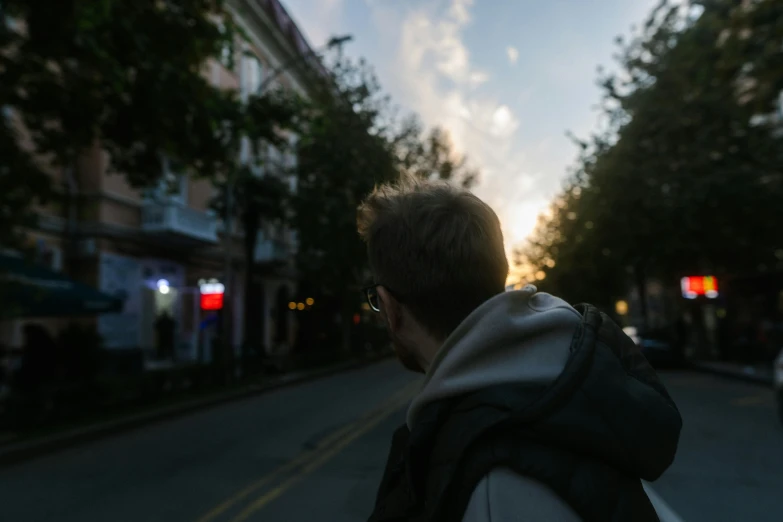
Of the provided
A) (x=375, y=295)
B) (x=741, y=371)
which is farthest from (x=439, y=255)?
(x=741, y=371)

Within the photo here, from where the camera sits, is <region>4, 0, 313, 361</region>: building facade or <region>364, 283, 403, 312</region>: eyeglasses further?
<region>4, 0, 313, 361</region>: building facade

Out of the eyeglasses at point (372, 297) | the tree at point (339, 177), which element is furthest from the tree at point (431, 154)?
the eyeglasses at point (372, 297)

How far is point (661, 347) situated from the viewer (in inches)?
1038

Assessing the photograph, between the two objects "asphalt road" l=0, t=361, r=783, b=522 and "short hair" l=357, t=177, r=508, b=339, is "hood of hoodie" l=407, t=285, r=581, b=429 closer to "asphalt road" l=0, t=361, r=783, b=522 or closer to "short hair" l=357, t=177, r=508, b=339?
"short hair" l=357, t=177, r=508, b=339

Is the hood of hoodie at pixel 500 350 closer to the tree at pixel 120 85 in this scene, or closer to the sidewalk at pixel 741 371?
the tree at pixel 120 85

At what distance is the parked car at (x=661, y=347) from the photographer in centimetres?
2612

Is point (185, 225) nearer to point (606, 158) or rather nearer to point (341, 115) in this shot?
point (341, 115)

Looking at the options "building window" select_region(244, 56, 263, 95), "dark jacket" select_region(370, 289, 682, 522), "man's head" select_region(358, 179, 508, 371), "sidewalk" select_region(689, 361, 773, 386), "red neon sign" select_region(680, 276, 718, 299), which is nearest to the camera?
"dark jacket" select_region(370, 289, 682, 522)

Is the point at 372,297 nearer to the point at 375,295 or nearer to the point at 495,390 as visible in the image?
the point at 375,295

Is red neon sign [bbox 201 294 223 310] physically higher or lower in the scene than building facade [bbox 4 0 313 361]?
lower

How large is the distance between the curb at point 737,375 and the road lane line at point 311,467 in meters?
11.3

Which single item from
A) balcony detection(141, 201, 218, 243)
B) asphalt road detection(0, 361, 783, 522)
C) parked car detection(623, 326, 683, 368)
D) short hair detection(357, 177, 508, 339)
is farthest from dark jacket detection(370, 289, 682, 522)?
parked car detection(623, 326, 683, 368)

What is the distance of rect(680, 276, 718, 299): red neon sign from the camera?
91.6 feet

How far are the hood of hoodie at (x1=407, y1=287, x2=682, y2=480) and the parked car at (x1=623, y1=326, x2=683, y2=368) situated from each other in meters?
25.8
